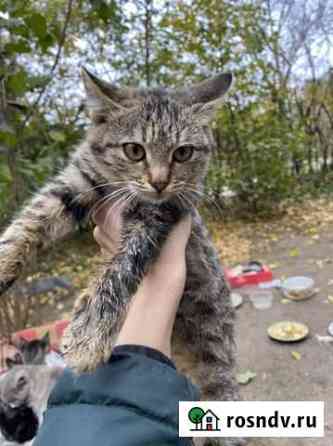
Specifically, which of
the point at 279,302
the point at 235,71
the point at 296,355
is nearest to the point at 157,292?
the point at 296,355

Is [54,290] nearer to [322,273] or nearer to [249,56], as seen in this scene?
[322,273]

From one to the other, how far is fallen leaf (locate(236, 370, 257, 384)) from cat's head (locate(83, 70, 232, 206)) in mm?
1389

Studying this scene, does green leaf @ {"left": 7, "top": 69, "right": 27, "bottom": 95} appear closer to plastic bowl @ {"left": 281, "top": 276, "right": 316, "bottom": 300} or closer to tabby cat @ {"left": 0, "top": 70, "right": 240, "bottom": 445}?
tabby cat @ {"left": 0, "top": 70, "right": 240, "bottom": 445}

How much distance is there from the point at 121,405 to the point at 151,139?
1.08 m

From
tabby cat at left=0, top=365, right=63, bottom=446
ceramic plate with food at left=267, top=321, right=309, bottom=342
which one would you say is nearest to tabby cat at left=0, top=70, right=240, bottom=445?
tabby cat at left=0, top=365, right=63, bottom=446

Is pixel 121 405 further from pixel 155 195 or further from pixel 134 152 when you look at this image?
pixel 134 152

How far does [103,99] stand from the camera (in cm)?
160

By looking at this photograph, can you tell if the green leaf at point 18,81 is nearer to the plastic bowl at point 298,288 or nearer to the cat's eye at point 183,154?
the cat's eye at point 183,154

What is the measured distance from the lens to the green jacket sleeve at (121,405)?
2.62ft

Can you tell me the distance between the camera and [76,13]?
2.91 metres

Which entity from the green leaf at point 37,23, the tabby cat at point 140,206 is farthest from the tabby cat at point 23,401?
the green leaf at point 37,23

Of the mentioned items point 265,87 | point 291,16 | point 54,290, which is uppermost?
point 291,16

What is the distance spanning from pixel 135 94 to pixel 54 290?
289cm

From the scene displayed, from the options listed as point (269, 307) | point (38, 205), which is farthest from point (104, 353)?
point (269, 307)
